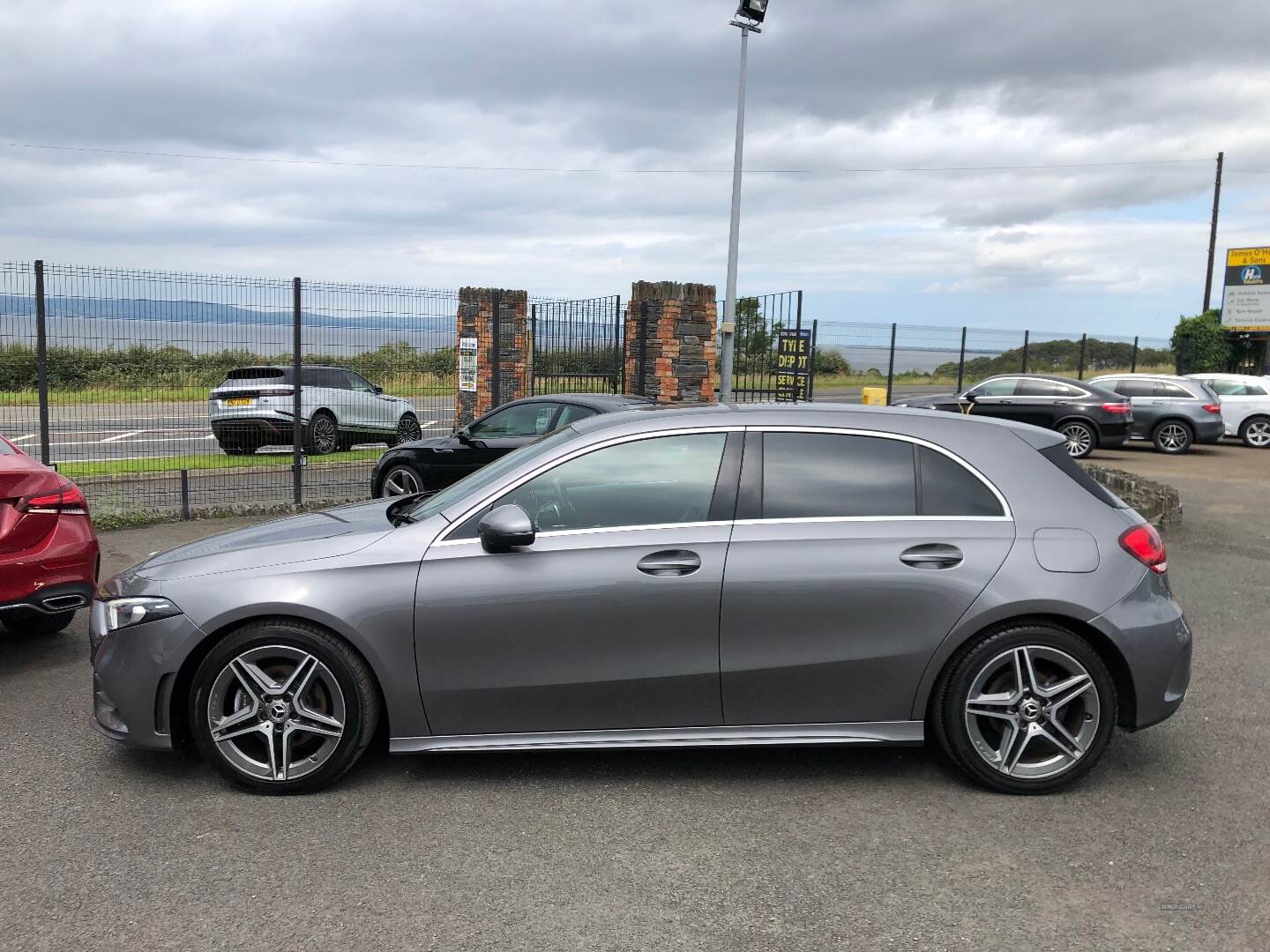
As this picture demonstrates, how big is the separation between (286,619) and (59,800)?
43.9 inches

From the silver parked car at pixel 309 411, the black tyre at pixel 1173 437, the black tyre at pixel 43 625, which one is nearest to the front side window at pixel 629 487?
the black tyre at pixel 43 625

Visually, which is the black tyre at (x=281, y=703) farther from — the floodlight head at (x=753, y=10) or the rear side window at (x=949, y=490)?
the floodlight head at (x=753, y=10)

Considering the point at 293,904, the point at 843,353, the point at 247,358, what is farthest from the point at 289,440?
the point at 843,353

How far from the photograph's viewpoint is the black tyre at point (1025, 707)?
4230 millimetres

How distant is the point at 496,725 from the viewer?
423 centimetres

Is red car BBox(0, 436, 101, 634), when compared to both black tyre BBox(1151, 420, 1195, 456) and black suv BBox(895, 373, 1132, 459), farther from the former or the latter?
black tyre BBox(1151, 420, 1195, 456)

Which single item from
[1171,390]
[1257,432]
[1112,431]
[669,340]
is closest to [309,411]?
[669,340]

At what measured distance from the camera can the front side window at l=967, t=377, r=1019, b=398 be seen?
2038 centimetres

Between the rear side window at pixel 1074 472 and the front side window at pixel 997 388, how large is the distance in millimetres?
16572

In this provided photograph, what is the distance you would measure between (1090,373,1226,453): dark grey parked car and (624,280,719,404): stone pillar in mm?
9269

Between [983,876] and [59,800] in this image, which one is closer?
[983,876]

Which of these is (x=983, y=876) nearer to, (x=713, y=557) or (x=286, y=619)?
(x=713, y=557)

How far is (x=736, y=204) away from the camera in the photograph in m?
16.6

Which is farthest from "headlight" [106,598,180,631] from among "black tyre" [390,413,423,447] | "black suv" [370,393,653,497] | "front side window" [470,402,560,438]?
"black tyre" [390,413,423,447]
